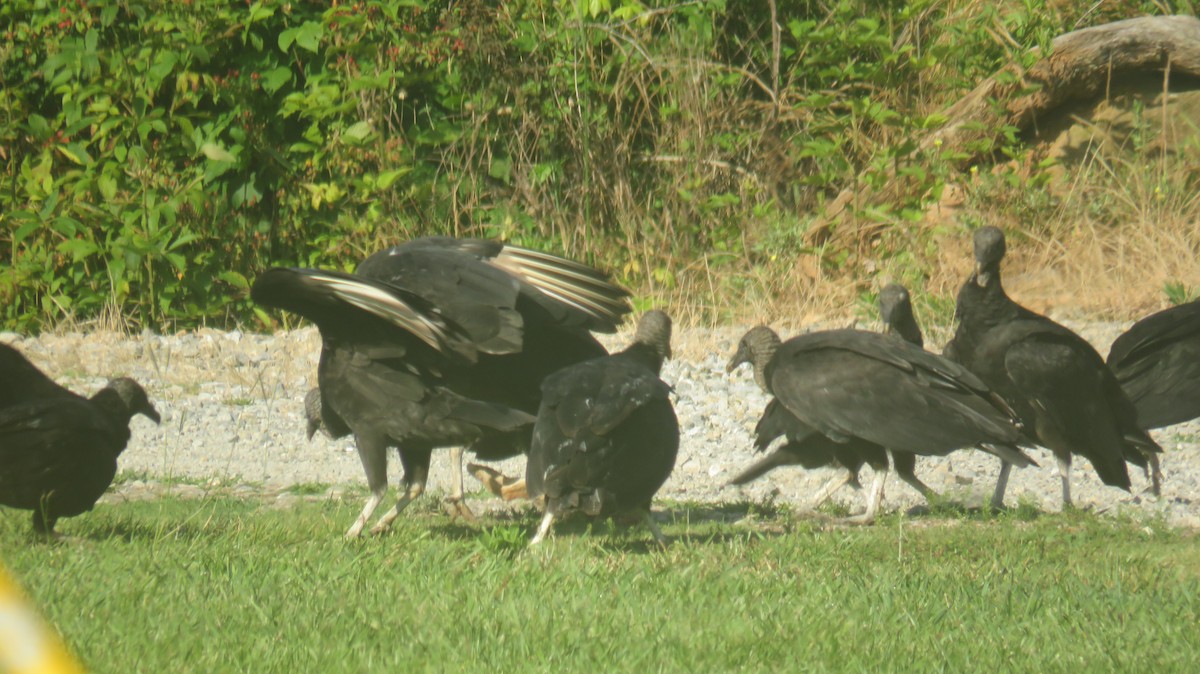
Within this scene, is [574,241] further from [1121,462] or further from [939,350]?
[1121,462]

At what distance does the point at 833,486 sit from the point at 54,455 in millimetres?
2885

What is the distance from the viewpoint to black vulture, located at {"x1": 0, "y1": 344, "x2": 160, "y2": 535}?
4266 millimetres

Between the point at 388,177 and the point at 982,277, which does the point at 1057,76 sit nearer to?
the point at 982,277

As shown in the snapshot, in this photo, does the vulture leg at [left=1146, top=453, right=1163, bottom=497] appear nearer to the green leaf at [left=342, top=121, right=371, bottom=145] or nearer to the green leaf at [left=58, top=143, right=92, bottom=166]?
the green leaf at [left=342, top=121, right=371, bottom=145]

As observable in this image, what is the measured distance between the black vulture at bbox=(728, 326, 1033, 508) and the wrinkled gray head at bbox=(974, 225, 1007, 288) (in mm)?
832

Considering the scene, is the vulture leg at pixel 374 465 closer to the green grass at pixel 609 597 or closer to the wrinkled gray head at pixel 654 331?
the green grass at pixel 609 597

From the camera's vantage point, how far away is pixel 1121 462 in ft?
18.2

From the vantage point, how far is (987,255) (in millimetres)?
6168

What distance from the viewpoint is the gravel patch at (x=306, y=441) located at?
6.03m

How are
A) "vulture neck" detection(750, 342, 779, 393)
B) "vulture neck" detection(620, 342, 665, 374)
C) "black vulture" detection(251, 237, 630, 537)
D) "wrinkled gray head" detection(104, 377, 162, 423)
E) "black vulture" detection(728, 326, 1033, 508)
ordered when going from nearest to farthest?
"black vulture" detection(251, 237, 630, 537) < "black vulture" detection(728, 326, 1033, 508) < "wrinkled gray head" detection(104, 377, 162, 423) < "vulture neck" detection(620, 342, 665, 374) < "vulture neck" detection(750, 342, 779, 393)

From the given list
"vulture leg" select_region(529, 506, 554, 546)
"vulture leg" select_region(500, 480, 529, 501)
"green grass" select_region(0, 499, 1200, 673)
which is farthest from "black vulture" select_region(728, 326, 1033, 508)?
"vulture leg" select_region(529, 506, 554, 546)

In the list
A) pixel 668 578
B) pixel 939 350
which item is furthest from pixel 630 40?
pixel 668 578

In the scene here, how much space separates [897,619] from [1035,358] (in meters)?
2.51

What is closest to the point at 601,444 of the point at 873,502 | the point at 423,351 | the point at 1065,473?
the point at 423,351
